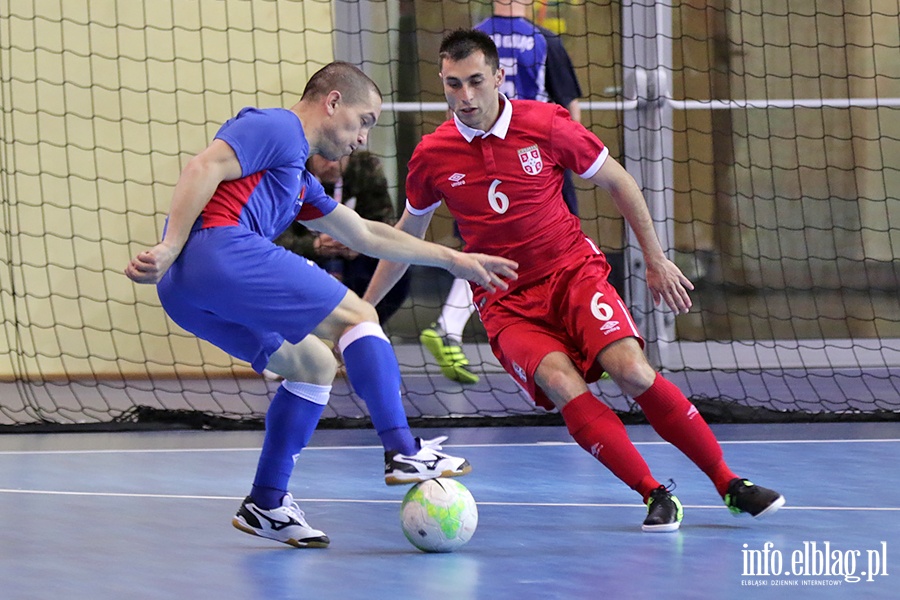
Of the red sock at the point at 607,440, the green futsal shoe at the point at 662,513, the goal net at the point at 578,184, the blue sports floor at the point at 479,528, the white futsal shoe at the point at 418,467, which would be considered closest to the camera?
the blue sports floor at the point at 479,528

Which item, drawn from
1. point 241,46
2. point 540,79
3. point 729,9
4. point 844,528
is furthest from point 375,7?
point 844,528

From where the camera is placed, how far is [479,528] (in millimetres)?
3666

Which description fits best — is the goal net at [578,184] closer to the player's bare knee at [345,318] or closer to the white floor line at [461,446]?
the white floor line at [461,446]

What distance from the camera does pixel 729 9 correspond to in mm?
7953

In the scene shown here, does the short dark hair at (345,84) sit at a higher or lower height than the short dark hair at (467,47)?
lower

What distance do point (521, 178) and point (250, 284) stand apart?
41.5 inches

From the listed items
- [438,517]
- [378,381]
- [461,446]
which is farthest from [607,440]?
[461,446]

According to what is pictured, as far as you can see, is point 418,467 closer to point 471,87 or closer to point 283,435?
point 283,435

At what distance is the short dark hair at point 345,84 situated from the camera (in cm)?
348

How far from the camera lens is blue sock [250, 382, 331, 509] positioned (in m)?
3.51

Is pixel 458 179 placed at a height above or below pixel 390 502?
above

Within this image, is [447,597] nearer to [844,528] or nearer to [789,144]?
[844,528]

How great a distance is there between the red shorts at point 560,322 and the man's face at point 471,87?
1.78 ft

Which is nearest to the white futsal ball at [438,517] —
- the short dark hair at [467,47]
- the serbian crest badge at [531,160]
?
the serbian crest badge at [531,160]
